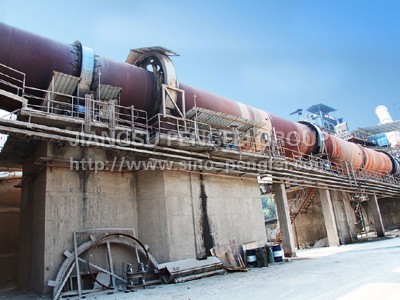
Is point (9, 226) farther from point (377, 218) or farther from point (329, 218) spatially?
point (377, 218)

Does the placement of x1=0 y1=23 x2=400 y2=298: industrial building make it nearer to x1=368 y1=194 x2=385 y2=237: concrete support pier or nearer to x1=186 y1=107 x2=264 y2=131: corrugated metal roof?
x1=186 y1=107 x2=264 y2=131: corrugated metal roof

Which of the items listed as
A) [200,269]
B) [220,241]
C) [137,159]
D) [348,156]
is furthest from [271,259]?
[348,156]

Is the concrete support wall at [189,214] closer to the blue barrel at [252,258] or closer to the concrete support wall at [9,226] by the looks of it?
the blue barrel at [252,258]

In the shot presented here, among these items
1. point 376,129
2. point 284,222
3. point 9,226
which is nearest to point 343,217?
point 284,222

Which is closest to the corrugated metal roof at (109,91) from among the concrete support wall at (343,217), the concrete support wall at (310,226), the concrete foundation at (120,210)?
the concrete foundation at (120,210)

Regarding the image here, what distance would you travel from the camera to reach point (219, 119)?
13664 millimetres

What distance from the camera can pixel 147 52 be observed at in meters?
13.2

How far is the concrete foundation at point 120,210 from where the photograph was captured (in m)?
9.83

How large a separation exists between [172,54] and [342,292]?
34.9 feet

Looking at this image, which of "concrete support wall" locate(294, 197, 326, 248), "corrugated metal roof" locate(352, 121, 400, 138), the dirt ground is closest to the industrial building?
the dirt ground

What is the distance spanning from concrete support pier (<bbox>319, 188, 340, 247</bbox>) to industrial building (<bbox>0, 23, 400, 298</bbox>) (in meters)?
5.39

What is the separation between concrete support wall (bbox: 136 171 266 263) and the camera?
11586mm

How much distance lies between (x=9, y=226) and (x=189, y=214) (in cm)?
1148

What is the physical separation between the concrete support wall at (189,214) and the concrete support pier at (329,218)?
332 inches
